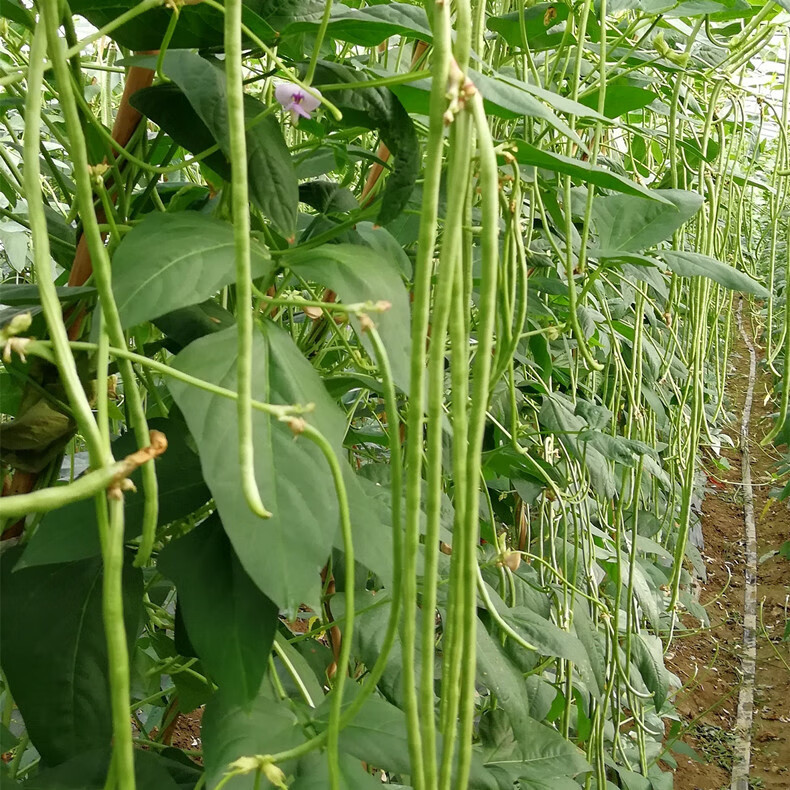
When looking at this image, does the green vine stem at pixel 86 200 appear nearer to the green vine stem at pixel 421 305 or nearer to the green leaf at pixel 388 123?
the green vine stem at pixel 421 305

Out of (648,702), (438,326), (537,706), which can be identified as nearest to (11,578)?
(438,326)

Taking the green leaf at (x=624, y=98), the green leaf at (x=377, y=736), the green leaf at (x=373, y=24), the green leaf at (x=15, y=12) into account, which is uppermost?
the green leaf at (x=373, y=24)

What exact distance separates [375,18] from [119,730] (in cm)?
39

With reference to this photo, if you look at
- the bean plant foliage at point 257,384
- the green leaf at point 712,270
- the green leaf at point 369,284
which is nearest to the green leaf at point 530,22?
the bean plant foliage at point 257,384

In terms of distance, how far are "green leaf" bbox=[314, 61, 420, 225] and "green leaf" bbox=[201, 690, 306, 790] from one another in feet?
0.88

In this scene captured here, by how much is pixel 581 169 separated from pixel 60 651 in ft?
1.26

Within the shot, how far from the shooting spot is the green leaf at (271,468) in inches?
13.4

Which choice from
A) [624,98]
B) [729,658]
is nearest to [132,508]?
[624,98]

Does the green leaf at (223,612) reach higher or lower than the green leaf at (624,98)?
lower

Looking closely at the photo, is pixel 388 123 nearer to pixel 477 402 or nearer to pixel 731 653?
pixel 477 402

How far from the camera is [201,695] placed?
0.60 meters

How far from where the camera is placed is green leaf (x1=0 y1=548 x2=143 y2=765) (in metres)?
0.44

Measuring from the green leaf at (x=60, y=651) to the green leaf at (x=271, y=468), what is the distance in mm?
144

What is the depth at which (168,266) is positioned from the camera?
0.39m
